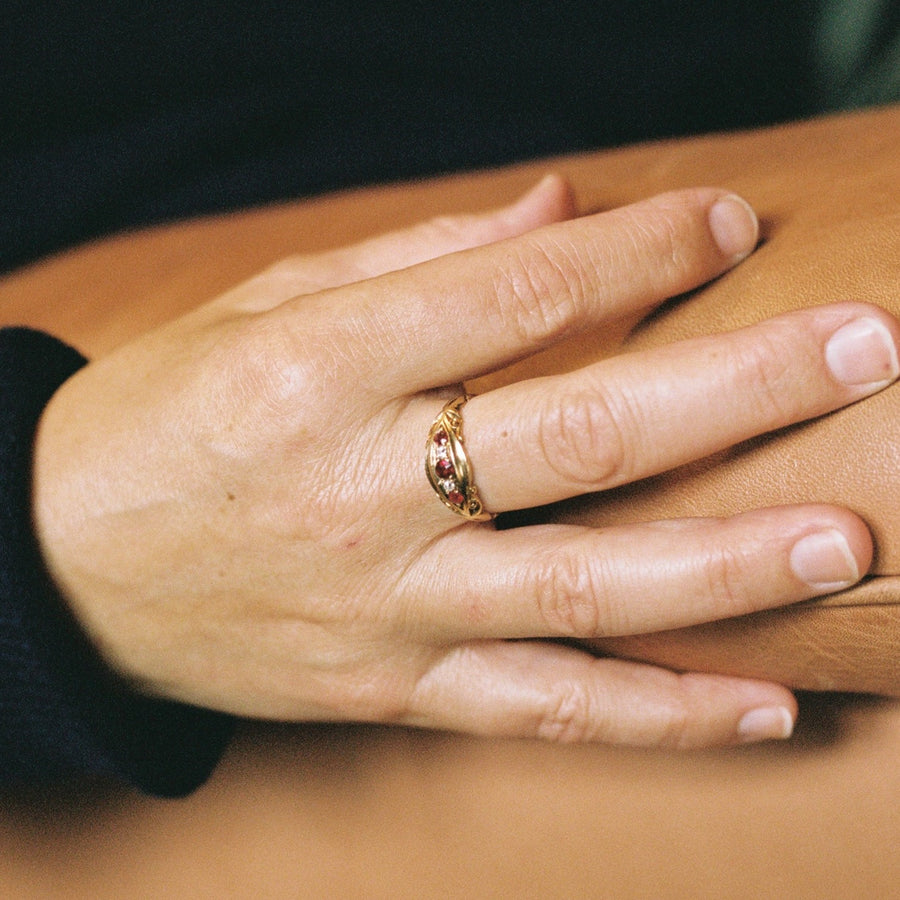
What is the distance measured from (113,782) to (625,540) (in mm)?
487

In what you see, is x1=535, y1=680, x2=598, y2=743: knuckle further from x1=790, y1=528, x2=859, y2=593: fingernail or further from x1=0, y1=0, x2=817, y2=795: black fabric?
x1=0, y1=0, x2=817, y2=795: black fabric

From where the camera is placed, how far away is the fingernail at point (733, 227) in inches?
19.2

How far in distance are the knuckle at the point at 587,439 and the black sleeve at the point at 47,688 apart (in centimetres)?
37

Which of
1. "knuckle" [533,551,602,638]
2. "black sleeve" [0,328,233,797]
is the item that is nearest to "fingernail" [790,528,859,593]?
"knuckle" [533,551,602,638]

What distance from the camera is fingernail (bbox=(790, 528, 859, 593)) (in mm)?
402

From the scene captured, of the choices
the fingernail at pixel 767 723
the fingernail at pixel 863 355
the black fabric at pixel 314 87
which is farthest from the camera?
the black fabric at pixel 314 87

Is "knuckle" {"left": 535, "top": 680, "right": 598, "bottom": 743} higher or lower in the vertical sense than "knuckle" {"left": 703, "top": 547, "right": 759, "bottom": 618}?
lower

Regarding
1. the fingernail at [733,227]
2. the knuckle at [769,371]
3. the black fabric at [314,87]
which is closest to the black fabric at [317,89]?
the black fabric at [314,87]

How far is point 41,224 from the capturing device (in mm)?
981

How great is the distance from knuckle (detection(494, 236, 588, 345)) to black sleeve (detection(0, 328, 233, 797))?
0.38m

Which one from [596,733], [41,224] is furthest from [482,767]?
[41,224]

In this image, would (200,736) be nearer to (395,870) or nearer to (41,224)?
(395,870)

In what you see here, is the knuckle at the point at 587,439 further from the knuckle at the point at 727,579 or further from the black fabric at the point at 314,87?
the black fabric at the point at 314,87

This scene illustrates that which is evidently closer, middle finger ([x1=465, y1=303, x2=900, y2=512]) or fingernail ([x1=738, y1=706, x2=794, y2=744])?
middle finger ([x1=465, y1=303, x2=900, y2=512])
